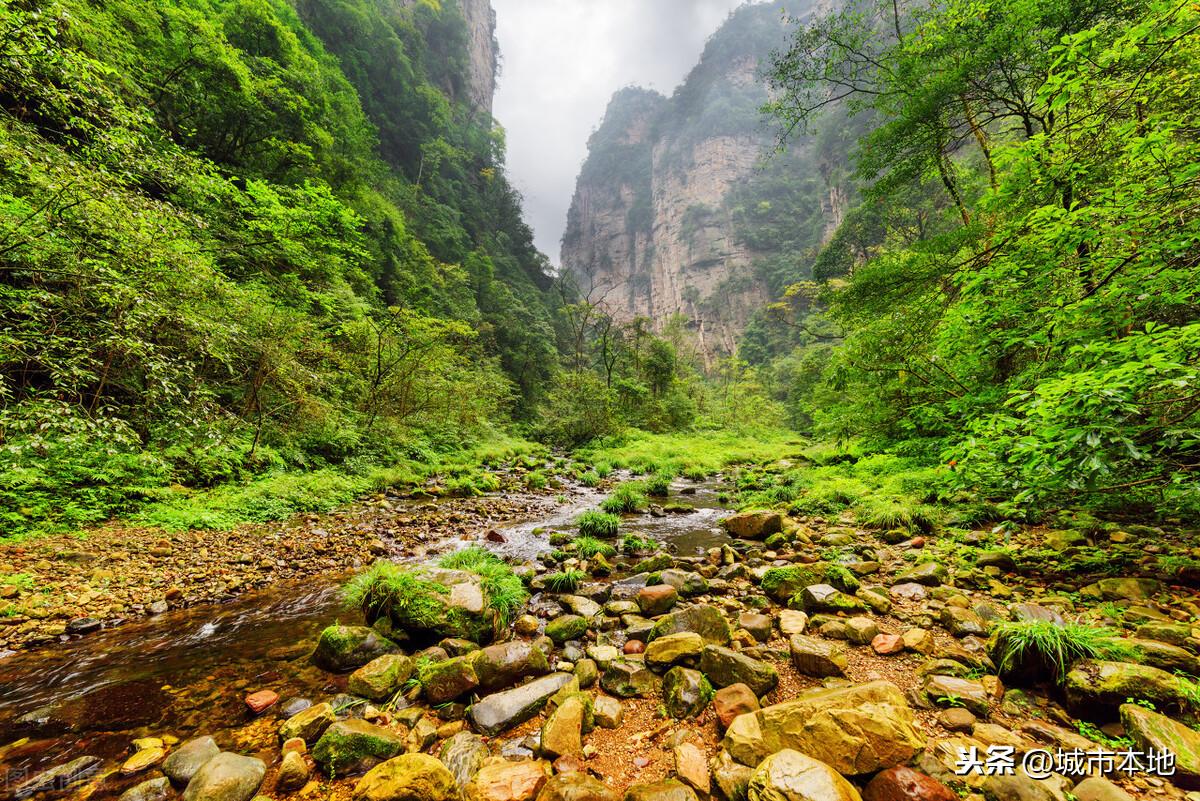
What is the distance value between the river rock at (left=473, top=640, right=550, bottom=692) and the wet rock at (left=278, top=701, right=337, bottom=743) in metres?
0.96

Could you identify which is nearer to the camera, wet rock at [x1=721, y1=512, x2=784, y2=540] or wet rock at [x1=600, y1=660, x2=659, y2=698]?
wet rock at [x1=600, y1=660, x2=659, y2=698]

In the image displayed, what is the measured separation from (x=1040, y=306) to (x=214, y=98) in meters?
21.6

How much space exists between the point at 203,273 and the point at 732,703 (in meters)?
10.1

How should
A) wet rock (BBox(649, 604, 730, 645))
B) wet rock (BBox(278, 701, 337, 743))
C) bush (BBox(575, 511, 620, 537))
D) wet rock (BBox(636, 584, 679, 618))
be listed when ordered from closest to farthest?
wet rock (BBox(278, 701, 337, 743)) → wet rock (BBox(649, 604, 730, 645)) → wet rock (BBox(636, 584, 679, 618)) → bush (BBox(575, 511, 620, 537))

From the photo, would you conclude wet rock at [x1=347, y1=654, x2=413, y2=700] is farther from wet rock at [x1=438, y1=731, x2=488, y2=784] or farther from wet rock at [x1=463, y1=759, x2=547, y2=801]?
wet rock at [x1=463, y1=759, x2=547, y2=801]

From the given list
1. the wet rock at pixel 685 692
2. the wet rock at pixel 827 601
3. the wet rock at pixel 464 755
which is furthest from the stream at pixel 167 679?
the wet rock at pixel 827 601

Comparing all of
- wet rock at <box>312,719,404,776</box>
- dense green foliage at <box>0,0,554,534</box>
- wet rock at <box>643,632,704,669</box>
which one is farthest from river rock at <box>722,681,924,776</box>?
dense green foliage at <box>0,0,554,534</box>

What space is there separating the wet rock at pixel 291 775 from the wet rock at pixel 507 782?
0.95 m

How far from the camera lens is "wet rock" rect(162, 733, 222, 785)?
216cm

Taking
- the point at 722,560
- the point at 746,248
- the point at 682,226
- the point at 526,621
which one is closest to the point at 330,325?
the point at 526,621

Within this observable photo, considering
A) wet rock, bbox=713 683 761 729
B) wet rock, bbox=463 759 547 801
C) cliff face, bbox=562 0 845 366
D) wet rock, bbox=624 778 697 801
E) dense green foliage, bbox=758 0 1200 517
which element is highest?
cliff face, bbox=562 0 845 366

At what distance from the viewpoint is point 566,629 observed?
11.8 ft

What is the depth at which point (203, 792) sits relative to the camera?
1985mm

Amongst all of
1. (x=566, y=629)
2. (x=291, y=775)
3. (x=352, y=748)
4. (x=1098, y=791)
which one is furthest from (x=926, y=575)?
(x=291, y=775)
